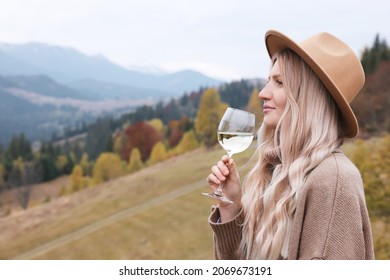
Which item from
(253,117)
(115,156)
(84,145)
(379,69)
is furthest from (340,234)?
(84,145)

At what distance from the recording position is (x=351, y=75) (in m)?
2.69

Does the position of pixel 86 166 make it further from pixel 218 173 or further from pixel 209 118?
pixel 218 173

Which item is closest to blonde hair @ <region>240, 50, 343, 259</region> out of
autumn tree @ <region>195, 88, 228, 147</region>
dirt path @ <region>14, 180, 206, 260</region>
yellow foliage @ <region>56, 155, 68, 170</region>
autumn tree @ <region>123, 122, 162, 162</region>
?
dirt path @ <region>14, 180, 206, 260</region>

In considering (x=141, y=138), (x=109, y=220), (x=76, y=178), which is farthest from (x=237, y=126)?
(x=141, y=138)

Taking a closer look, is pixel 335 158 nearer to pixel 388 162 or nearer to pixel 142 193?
pixel 388 162

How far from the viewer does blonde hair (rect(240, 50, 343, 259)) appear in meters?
2.51

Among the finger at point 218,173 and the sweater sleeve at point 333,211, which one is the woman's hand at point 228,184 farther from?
the sweater sleeve at point 333,211

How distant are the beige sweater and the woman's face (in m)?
0.36

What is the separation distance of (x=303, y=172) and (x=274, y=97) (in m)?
0.40

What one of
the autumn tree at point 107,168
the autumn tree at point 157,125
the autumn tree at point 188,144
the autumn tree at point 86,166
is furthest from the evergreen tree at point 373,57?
the autumn tree at point 86,166

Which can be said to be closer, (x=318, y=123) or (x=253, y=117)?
(x=318, y=123)

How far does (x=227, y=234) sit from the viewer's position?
9.45 feet

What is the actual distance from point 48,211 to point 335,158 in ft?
211
